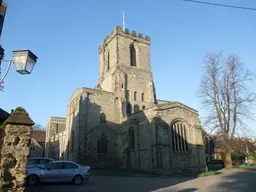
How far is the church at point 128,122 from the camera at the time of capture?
23.8 metres

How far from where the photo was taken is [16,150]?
5895 mm

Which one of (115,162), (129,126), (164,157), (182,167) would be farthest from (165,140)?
(115,162)

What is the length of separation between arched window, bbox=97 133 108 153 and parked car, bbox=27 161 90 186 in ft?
47.9

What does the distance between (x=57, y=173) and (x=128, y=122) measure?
15.4 metres

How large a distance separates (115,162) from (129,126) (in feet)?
18.6

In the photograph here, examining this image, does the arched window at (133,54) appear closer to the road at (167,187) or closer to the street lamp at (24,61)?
the road at (167,187)

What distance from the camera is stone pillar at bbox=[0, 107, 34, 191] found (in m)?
5.67

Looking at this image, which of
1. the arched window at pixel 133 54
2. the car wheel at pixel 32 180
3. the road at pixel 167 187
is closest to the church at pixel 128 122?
the arched window at pixel 133 54

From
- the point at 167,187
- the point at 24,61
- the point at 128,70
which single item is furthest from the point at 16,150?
the point at 128,70

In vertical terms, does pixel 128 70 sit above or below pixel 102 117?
above

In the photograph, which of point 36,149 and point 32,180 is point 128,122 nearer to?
point 32,180

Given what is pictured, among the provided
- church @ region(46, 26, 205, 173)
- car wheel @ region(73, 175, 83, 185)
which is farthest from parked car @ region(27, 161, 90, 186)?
church @ region(46, 26, 205, 173)

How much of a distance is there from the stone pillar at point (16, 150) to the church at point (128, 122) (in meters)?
17.9

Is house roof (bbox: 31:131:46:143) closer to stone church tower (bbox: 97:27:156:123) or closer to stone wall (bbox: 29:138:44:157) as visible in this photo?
stone wall (bbox: 29:138:44:157)
